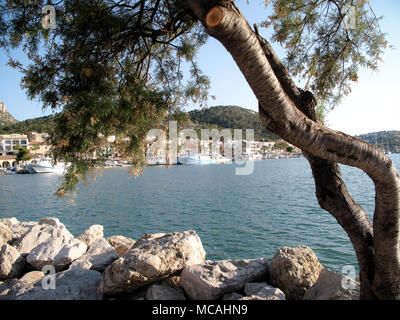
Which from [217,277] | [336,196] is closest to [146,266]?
[217,277]

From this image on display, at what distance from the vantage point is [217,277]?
4145 mm

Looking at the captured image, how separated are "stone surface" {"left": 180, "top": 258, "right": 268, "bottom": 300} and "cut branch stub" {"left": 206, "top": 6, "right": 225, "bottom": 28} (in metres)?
3.44

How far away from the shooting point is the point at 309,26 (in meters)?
3.97

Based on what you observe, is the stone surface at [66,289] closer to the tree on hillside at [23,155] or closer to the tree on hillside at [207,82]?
the tree on hillside at [207,82]

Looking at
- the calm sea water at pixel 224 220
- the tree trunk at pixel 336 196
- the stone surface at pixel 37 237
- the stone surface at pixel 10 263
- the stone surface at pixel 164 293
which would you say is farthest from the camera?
the calm sea water at pixel 224 220

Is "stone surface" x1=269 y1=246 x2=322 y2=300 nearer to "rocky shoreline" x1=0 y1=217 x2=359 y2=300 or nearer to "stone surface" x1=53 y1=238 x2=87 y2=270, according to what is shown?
"rocky shoreline" x1=0 y1=217 x2=359 y2=300

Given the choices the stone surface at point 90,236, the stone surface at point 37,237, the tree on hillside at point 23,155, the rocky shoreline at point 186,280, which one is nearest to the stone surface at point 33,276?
the rocky shoreline at point 186,280

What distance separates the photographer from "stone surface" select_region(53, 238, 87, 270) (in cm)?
586

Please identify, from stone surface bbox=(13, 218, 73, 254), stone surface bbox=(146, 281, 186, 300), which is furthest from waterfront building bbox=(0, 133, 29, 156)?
stone surface bbox=(146, 281, 186, 300)

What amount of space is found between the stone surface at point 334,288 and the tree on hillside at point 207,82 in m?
0.35

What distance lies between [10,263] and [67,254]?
45.9 inches

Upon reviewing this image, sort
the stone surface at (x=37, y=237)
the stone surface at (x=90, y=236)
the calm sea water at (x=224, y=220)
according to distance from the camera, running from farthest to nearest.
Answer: the calm sea water at (x=224, y=220) < the stone surface at (x=90, y=236) < the stone surface at (x=37, y=237)

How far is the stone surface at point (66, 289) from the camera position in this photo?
→ 3885 millimetres
